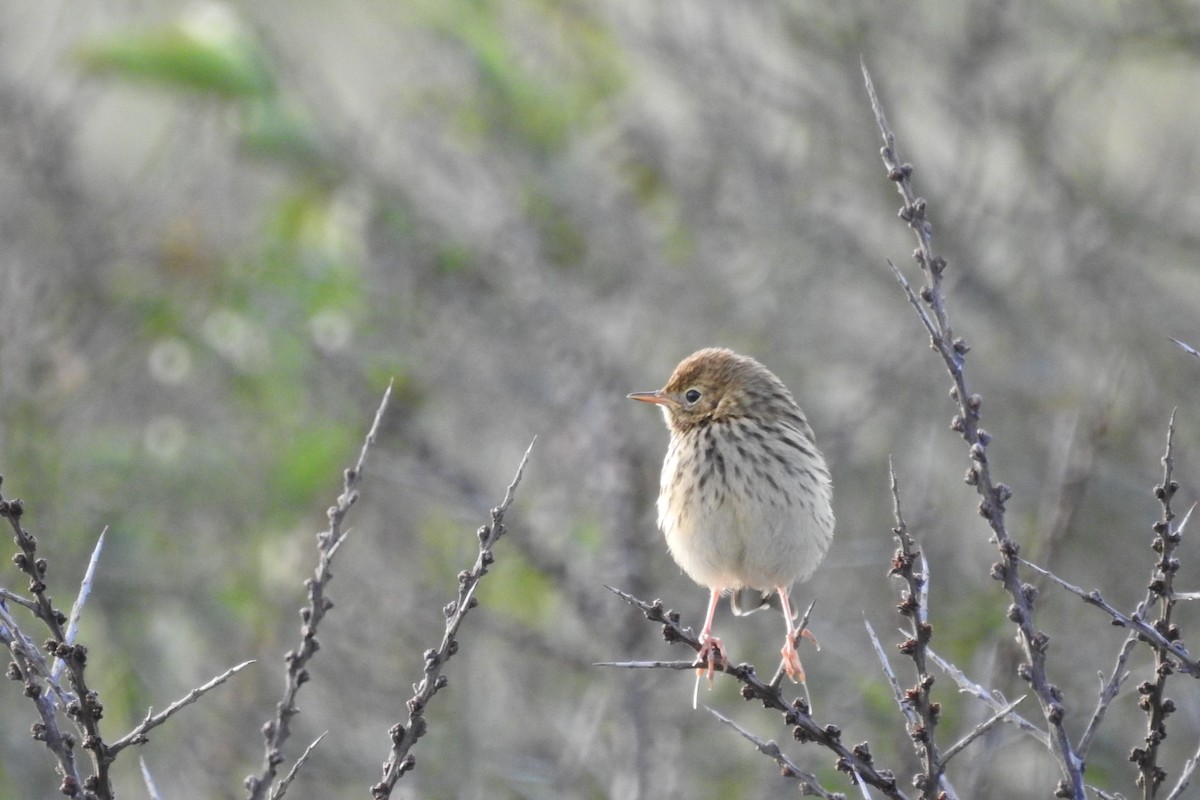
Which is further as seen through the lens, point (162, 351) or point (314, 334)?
point (162, 351)

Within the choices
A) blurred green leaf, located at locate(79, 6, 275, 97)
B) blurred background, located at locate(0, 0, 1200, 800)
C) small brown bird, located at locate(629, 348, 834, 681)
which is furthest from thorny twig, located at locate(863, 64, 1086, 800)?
blurred green leaf, located at locate(79, 6, 275, 97)

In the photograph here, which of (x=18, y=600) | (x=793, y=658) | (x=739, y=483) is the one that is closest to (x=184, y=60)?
(x=739, y=483)

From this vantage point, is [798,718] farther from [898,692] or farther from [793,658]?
[793,658]

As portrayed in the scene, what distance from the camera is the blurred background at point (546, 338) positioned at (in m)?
7.80

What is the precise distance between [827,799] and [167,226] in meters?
7.59

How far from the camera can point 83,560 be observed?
8.27 meters

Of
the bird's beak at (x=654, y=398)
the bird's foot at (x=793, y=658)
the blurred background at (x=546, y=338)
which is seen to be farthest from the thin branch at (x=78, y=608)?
the blurred background at (x=546, y=338)

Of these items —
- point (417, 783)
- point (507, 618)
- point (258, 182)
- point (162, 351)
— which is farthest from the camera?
point (258, 182)

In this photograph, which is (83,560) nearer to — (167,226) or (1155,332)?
(167,226)

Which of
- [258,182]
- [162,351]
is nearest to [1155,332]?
[162,351]

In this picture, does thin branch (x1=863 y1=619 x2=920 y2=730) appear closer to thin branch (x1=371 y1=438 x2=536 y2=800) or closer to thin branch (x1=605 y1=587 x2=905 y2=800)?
thin branch (x1=605 y1=587 x2=905 y2=800)

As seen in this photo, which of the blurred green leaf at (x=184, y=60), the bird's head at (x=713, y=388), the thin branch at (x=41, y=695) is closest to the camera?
the thin branch at (x=41, y=695)

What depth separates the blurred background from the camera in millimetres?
7805

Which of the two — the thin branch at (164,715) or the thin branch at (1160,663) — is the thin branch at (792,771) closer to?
the thin branch at (1160,663)
